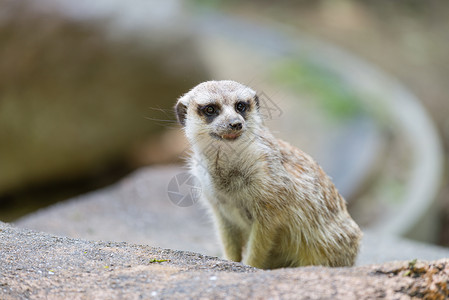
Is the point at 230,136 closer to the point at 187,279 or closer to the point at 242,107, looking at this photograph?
the point at 242,107

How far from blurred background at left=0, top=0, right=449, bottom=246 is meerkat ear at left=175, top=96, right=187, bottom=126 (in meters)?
3.23

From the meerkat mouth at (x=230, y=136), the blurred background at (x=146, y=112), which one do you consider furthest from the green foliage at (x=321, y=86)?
the meerkat mouth at (x=230, y=136)

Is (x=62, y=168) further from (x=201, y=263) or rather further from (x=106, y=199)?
(x=201, y=263)

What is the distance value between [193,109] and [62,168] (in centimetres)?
562

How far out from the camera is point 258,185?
312cm

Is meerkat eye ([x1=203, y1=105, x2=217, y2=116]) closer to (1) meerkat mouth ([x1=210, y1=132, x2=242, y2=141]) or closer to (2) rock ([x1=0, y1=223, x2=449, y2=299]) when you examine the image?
(1) meerkat mouth ([x1=210, y1=132, x2=242, y2=141])

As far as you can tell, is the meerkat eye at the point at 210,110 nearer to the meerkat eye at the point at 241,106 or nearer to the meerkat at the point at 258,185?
the meerkat at the point at 258,185

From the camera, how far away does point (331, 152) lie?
7.99 metres

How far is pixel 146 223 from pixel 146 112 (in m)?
3.36

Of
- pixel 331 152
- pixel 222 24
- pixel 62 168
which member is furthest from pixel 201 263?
pixel 222 24

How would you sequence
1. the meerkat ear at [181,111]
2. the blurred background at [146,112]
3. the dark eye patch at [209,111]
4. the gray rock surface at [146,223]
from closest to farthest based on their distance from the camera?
the dark eye patch at [209,111] → the meerkat ear at [181,111] → the gray rock surface at [146,223] → the blurred background at [146,112]

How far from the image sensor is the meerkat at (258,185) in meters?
3.13

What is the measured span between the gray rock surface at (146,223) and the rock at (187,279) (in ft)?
5.49

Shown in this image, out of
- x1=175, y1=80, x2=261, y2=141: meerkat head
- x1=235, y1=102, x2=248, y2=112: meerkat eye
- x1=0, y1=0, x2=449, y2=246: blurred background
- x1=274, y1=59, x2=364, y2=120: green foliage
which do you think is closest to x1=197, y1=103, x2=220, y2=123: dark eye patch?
x1=175, y1=80, x2=261, y2=141: meerkat head
